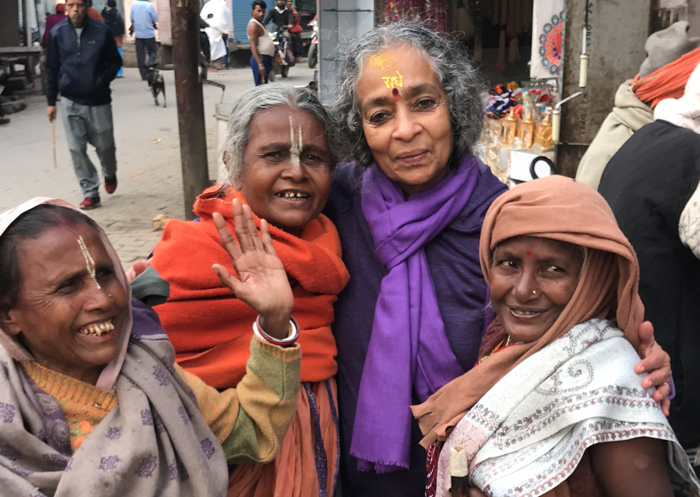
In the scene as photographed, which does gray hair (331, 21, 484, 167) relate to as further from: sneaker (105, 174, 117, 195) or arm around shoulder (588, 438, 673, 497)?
sneaker (105, 174, 117, 195)

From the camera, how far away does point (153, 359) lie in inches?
65.6

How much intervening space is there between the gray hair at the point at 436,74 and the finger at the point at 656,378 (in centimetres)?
95

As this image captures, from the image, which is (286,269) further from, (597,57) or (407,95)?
(597,57)

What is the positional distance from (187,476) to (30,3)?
20.6 metres

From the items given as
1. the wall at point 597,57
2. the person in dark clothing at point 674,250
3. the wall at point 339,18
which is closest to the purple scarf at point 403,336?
the person in dark clothing at point 674,250

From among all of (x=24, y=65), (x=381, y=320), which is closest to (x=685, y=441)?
(x=381, y=320)

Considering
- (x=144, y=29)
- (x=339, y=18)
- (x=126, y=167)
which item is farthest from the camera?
(x=144, y=29)

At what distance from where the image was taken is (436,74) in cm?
215

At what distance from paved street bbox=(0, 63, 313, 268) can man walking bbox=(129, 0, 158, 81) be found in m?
2.46

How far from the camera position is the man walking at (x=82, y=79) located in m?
7.71

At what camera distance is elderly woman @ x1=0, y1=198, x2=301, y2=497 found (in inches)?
57.7

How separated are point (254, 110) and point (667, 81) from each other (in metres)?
1.93

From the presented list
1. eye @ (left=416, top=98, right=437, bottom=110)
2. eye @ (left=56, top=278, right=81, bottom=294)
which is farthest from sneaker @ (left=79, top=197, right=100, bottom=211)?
eye @ (left=56, top=278, right=81, bottom=294)

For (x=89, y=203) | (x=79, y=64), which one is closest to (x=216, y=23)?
(x=79, y=64)
